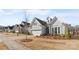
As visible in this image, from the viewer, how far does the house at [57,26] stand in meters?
3.23

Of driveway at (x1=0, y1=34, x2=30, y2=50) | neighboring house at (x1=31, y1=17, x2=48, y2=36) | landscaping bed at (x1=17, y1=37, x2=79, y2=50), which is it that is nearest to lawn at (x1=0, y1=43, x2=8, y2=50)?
driveway at (x1=0, y1=34, x2=30, y2=50)

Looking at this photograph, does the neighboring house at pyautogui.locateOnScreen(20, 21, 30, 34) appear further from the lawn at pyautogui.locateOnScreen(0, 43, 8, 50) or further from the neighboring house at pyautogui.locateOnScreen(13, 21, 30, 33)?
the lawn at pyautogui.locateOnScreen(0, 43, 8, 50)

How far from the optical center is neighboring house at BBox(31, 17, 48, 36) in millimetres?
3258

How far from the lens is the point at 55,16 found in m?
3.23

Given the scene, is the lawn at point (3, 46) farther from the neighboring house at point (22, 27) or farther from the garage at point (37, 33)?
the garage at point (37, 33)

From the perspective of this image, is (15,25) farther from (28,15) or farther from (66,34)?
(66,34)

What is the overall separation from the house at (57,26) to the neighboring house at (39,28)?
0.05 meters

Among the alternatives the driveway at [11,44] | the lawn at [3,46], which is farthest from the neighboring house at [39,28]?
the lawn at [3,46]

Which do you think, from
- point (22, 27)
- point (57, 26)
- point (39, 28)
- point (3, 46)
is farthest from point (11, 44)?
point (57, 26)

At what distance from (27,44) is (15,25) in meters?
0.24

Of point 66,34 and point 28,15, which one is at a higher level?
point 28,15

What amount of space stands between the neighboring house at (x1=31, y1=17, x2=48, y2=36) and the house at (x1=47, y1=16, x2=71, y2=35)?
5cm
